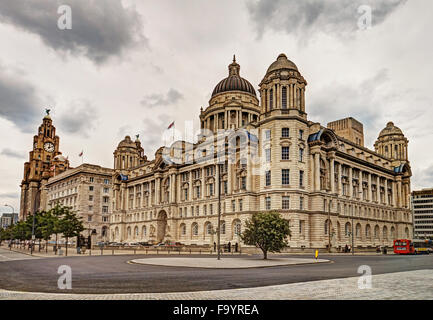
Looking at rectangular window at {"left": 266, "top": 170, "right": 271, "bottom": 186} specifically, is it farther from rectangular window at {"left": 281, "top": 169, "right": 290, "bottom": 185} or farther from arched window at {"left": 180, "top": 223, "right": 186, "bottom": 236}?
arched window at {"left": 180, "top": 223, "right": 186, "bottom": 236}

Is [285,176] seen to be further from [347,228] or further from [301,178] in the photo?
[347,228]

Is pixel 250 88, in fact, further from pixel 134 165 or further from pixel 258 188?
pixel 258 188

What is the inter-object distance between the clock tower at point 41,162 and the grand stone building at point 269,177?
57.1m

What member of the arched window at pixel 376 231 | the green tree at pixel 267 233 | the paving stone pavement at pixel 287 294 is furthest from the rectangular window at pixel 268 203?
the paving stone pavement at pixel 287 294

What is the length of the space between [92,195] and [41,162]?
206ft

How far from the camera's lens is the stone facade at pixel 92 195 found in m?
119

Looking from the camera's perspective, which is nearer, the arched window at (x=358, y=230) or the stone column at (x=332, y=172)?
the stone column at (x=332, y=172)

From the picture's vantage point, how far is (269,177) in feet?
223

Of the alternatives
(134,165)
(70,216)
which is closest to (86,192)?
(134,165)

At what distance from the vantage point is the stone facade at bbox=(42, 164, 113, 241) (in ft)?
391

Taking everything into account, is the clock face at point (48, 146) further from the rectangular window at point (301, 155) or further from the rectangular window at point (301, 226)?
the rectangular window at point (301, 226)

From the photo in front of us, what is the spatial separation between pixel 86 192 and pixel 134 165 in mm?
16883

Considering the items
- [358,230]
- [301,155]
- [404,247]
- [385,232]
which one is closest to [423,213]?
[385,232]

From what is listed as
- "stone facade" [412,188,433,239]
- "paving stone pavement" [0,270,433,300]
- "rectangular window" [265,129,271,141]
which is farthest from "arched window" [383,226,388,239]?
"paving stone pavement" [0,270,433,300]
